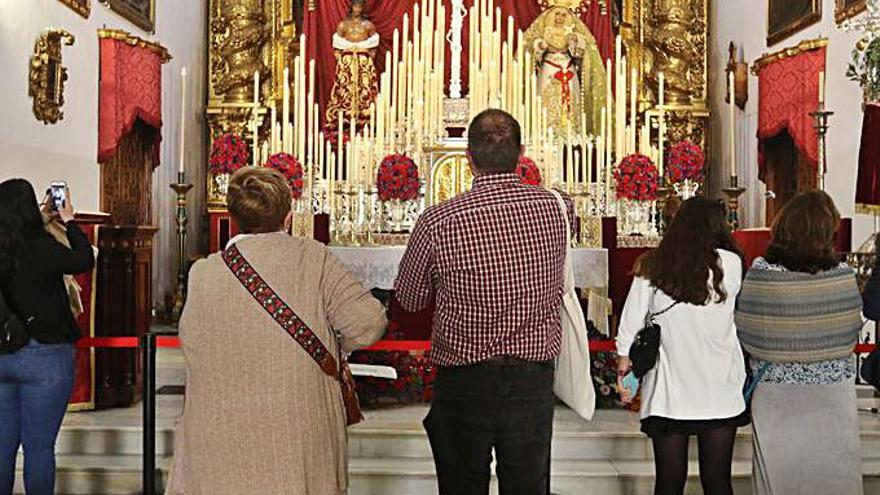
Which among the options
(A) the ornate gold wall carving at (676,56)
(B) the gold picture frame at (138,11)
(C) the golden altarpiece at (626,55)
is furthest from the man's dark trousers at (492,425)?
(A) the ornate gold wall carving at (676,56)

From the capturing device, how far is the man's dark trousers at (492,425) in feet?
12.2

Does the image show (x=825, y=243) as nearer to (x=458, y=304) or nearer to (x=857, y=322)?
(x=857, y=322)

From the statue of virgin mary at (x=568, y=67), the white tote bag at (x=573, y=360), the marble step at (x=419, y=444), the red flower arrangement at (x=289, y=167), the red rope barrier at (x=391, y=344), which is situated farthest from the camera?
the statue of virgin mary at (x=568, y=67)

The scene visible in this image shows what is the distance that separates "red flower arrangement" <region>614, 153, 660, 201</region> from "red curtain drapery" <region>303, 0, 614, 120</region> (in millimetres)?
5121

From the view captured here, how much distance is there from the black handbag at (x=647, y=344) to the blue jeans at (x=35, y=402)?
86.8 inches

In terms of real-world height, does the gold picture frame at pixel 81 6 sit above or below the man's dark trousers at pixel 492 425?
above

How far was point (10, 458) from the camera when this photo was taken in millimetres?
4660

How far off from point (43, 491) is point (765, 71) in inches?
360

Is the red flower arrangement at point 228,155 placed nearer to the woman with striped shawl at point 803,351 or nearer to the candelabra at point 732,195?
the candelabra at point 732,195

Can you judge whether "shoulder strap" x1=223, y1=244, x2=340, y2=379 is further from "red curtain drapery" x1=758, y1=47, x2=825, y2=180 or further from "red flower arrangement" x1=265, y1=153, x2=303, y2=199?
"red curtain drapery" x1=758, y1=47, x2=825, y2=180

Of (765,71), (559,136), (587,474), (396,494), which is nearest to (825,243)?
(587,474)

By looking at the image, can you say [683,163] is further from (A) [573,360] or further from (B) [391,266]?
(A) [573,360]

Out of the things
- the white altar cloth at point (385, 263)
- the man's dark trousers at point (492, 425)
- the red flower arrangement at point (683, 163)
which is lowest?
the man's dark trousers at point (492, 425)

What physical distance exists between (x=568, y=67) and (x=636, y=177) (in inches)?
144
